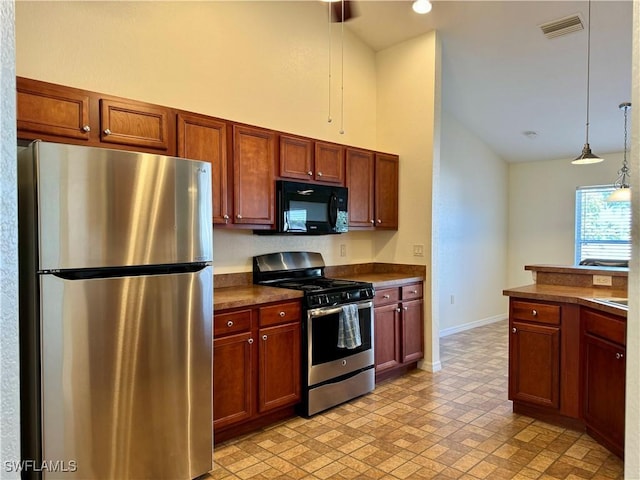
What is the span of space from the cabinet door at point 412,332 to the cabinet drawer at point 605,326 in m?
1.58

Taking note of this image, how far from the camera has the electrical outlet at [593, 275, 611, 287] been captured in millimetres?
3182

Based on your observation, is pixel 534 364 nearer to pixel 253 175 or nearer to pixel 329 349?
pixel 329 349

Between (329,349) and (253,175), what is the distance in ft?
4.94

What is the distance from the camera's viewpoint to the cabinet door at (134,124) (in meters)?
2.45

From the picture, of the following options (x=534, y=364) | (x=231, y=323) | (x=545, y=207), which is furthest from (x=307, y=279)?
(x=545, y=207)

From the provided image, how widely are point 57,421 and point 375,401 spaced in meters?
2.39

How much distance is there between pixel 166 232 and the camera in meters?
2.16

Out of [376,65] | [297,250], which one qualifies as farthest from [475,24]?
[297,250]

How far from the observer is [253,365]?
285cm

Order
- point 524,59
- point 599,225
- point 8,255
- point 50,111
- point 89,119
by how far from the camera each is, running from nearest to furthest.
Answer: point 8,255, point 50,111, point 89,119, point 524,59, point 599,225

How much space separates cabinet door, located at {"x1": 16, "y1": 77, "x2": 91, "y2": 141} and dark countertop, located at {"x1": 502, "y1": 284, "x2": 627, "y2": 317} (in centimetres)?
305

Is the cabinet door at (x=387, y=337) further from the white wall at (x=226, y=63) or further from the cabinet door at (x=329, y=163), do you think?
the cabinet door at (x=329, y=163)

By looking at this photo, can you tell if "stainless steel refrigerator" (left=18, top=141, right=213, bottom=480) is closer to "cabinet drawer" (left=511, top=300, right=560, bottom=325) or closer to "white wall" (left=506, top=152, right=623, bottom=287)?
"cabinet drawer" (left=511, top=300, right=560, bottom=325)

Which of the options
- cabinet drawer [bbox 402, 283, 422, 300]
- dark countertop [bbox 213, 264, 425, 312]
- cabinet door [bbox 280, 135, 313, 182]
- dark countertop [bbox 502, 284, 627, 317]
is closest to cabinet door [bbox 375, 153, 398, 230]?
dark countertop [bbox 213, 264, 425, 312]
